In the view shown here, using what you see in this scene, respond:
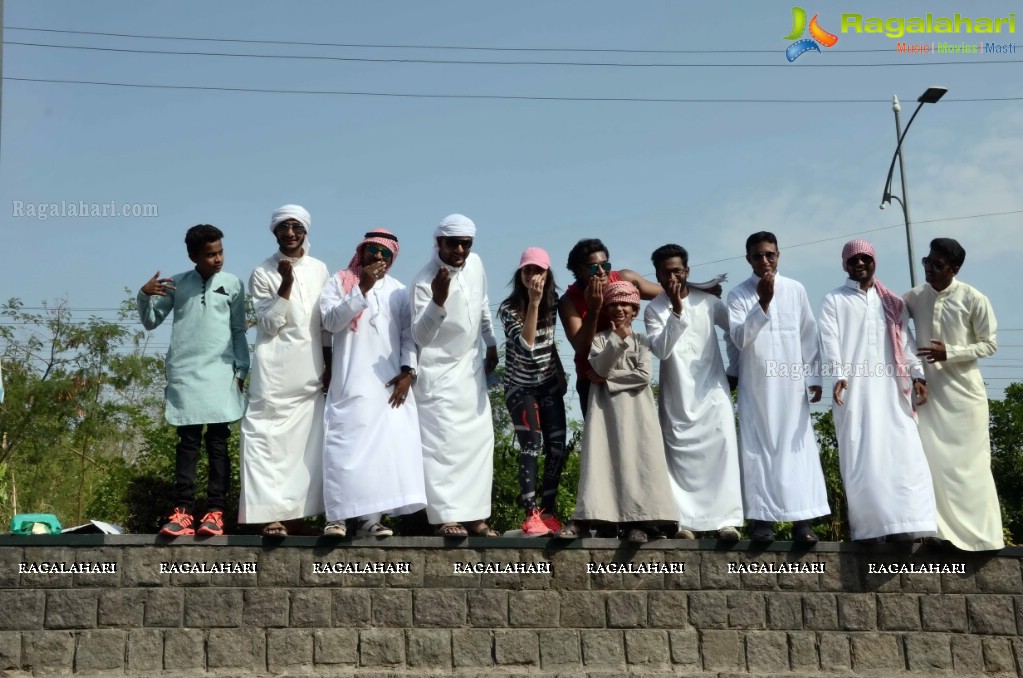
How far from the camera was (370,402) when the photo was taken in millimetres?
6957

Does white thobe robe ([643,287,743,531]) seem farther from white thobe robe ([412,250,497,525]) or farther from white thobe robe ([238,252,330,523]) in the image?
white thobe robe ([238,252,330,523])

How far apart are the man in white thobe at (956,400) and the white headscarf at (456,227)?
3330mm

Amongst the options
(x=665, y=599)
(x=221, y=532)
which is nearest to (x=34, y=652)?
(x=221, y=532)

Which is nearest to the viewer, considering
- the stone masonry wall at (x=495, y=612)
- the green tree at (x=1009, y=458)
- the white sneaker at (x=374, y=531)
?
the stone masonry wall at (x=495, y=612)

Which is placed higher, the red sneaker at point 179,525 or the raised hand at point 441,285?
the raised hand at point 441,285

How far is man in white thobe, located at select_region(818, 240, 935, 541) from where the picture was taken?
7.11 m

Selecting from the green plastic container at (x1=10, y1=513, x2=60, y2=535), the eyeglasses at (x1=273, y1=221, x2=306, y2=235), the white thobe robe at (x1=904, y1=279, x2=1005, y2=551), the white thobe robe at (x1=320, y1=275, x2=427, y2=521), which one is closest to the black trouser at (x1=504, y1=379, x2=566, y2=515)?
the white thobe robe at (x1=320, y1=275, x2=427, y2=521)

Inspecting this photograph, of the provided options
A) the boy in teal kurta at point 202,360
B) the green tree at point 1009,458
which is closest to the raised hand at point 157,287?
the boy in teal kurta at point 202,360

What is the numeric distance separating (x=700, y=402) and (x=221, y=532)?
3.31 meters

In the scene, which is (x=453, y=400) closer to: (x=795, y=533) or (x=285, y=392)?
(x=285, y=392)

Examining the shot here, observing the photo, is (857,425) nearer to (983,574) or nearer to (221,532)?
(983,574)

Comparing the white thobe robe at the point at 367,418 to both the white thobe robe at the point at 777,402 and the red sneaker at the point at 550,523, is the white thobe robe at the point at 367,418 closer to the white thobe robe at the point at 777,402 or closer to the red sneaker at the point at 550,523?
the red sneaker at the point at 550,523

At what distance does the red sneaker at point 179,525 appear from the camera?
22.0 feet

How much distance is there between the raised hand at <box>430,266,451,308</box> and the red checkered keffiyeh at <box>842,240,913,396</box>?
116 inches
